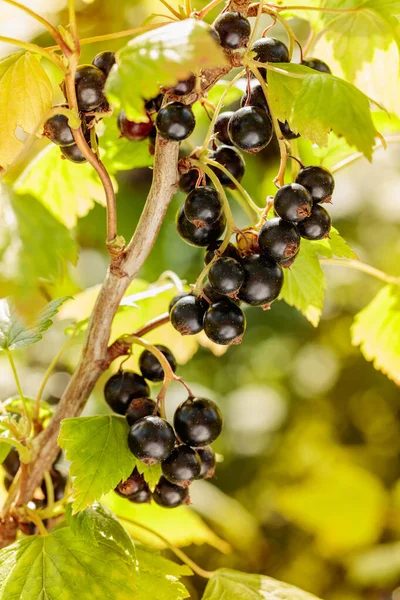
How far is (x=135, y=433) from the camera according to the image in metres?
0.66

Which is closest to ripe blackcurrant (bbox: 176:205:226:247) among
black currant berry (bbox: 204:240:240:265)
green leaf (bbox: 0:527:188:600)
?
black currant berry (bbox: 204:240:240:265)

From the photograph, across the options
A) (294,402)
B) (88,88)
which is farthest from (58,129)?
(294,402)

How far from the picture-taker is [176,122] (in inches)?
23.9

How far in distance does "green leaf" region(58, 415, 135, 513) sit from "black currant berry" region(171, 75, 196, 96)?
1.18 ft

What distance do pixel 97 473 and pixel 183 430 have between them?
0.11 m

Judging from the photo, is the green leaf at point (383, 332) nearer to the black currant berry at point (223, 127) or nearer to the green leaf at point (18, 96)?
the black currant berry at point (223, 127)

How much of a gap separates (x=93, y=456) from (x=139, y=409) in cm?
8

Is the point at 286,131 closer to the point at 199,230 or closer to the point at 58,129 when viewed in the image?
the point at 199,230

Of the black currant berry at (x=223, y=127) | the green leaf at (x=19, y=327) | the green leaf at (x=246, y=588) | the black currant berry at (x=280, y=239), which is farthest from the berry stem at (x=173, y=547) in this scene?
the black currant berry at (x=223, y=127)

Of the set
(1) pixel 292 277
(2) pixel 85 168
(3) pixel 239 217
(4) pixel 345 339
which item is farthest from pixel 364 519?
(2) pixel 85 168

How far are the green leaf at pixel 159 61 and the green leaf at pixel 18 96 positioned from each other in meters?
0.22

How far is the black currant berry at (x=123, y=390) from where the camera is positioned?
2.51 ft

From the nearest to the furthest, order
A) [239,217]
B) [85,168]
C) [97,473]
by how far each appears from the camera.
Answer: [97,473], [85,168], [239,217]

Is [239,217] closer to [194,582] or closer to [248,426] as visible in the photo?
[248,426]
